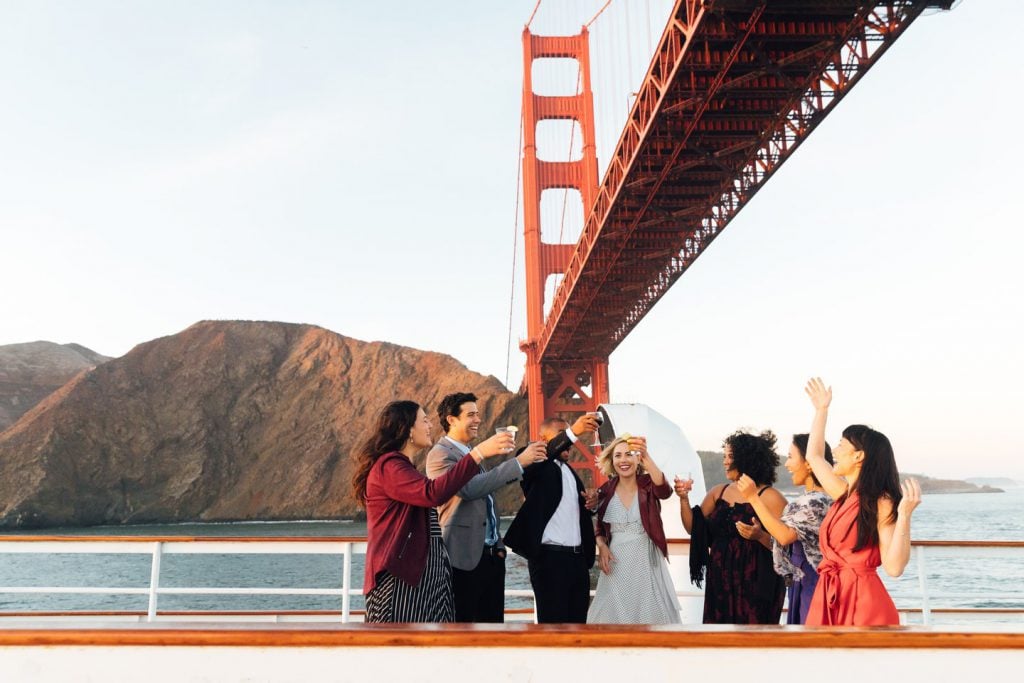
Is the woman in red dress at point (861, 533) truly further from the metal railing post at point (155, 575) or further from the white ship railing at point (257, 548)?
the metal railing post at point (155, 575)

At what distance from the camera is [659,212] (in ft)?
56.1

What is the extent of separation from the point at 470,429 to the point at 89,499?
2472 inches

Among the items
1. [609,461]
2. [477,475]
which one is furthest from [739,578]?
[477,475]

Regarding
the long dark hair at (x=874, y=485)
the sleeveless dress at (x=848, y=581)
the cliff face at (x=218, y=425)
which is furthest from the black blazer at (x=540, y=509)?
the cliff face at (x=218, y=425)

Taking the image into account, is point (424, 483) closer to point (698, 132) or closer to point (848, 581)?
point (848, 581)

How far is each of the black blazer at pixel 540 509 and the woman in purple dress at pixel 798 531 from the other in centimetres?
65

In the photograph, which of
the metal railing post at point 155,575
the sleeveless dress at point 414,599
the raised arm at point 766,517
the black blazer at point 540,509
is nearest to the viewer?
the sleeveless dress at point 414,599

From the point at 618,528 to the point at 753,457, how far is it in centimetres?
61

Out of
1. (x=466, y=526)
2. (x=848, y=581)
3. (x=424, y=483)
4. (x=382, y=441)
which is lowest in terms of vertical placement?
(x=848, y=581)

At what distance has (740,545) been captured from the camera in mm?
3240

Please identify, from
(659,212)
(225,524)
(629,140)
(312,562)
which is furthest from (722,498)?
(225,524)

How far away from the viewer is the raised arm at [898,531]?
2172mm

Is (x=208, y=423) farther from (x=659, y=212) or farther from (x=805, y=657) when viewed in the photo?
(x=805, y=657)

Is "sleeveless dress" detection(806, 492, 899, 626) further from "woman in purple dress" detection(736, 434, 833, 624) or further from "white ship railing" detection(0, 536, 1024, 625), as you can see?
"white ship railing" detection(0, 536, 1024, 625)
